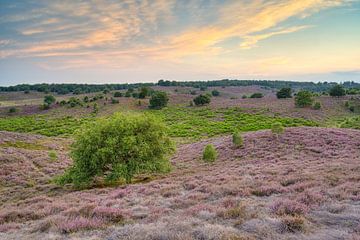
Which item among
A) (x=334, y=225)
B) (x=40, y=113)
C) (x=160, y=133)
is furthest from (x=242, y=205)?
(x=40, y=113)

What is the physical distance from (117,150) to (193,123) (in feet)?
188

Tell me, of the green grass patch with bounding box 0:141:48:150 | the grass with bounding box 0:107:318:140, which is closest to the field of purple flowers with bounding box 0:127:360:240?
the green grass patch with bounding box 0:141:48:150

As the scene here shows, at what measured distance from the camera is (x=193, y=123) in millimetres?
84250

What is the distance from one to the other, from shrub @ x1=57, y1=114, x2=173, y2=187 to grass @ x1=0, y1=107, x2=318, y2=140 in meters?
37.3

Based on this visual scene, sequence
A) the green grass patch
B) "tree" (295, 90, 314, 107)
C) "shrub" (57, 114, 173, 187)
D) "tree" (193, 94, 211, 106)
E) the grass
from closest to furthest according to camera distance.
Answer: "shrub" (57, 114, 173, 187)
the green grass patch
the grass
"tree" (295, 90, 314, 107)
"tree" (193, 94, 211, 106)

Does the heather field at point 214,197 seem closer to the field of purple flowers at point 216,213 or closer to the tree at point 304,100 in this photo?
the field of purple flowers at point 216,213

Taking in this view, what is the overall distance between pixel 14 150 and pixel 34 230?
38898 millimetres

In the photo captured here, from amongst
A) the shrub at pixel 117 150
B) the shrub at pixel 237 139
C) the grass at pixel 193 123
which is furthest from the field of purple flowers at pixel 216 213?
the grass at pixel 193 123

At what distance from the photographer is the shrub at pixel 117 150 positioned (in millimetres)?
27359

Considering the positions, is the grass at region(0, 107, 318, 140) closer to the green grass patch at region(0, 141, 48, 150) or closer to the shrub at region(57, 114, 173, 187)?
the green grass patch at region(0, 141, 48, 150)

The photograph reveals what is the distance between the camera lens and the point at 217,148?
141 ft

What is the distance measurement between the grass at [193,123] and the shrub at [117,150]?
37.3 m

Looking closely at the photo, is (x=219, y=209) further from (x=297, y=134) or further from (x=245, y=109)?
(x=245, y=109)

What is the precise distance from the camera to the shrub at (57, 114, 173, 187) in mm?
27359
